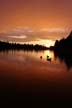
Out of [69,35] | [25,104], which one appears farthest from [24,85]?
[69,35]

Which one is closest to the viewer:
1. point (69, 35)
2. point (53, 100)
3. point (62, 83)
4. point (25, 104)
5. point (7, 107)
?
point (7, 107)

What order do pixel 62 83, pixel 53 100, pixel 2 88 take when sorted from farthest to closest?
pixel 62 83
pixel 2 88
pixel 53 100

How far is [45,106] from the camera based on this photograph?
1196 inches

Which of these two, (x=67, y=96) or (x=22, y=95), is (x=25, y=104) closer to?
(x=22, y=95)

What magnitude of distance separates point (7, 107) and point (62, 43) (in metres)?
148

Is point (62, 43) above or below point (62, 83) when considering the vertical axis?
above

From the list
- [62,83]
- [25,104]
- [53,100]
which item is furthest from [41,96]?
[62,83]

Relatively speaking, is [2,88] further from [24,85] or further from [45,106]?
[45,106]

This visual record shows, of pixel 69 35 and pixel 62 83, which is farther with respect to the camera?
pixel 69 35

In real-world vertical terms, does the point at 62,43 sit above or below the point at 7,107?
above

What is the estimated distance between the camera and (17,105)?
30.1 meters

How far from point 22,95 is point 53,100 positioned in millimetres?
4066

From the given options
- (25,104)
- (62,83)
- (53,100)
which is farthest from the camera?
(62,83)

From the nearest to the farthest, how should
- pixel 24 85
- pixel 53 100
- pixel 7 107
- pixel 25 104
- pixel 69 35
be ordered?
pixel 7 107 < pixel 25 104 < pixel 53 100 < pixel 24 85 < pixel 69 35
